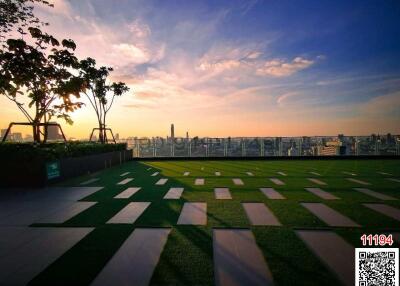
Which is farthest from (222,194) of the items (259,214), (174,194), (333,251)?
(333,251)

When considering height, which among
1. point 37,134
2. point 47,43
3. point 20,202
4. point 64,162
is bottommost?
point 20,202

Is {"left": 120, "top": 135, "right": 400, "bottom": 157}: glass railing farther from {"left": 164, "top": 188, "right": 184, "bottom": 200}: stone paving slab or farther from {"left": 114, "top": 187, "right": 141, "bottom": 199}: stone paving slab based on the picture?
{"left": 164, "top": 188, "right": 184, "bottom": 200}: stone paving slab

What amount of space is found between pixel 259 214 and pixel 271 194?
209 centimetres

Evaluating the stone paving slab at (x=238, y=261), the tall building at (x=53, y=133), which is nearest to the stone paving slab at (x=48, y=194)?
the stone paving slab at (x=238, y=261)

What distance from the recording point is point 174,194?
7.30 metres

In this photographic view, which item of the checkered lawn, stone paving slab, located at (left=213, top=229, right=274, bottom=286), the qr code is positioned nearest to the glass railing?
the checkered lawn

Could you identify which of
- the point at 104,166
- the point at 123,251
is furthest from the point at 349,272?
the point at 104,166

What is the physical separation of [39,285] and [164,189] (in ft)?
17.4

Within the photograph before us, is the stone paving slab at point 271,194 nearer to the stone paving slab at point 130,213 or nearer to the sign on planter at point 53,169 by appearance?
the stone paving slab at point 130,213

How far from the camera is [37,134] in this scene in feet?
43.5

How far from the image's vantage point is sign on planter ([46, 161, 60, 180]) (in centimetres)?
912

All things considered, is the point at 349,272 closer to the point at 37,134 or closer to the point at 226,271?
the point at 226,271

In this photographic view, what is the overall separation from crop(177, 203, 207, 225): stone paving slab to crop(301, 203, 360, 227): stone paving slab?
2441 mm

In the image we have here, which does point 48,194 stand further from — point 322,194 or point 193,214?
point 322,194
